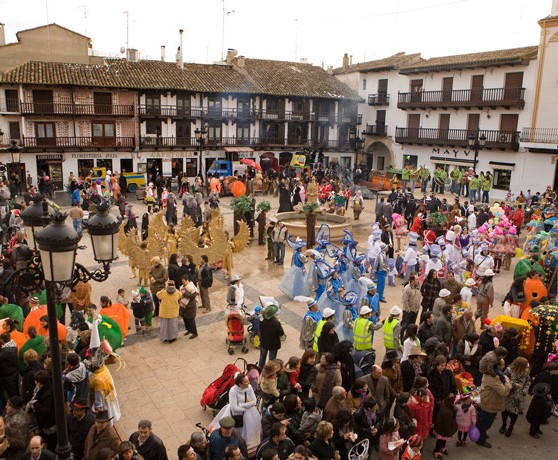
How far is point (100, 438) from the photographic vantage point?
537cm

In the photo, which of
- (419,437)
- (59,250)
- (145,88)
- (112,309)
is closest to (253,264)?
(112,309)

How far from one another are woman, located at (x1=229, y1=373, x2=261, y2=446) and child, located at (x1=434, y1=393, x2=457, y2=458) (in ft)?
8.16

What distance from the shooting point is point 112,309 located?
8.99 m

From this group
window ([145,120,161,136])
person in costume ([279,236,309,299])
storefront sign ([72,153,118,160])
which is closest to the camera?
person in costume ([279,236,309,299])

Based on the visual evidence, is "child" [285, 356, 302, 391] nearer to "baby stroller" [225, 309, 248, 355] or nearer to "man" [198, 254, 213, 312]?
"baby stroller" [225, 309, 248, 355]

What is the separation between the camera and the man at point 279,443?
210 inches

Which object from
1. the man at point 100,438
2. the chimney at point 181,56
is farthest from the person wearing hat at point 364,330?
the chimney at point 181,56

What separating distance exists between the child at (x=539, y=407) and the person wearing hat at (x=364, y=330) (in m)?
2.46

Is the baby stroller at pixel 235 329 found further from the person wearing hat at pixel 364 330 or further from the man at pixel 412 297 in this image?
the man at pixel 412 297

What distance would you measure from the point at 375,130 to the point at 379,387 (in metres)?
36.4

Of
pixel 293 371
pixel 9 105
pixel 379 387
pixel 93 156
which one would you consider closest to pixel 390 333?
pixel 379 387

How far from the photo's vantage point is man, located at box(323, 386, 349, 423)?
606cm

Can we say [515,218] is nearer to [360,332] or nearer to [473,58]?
[360,332]

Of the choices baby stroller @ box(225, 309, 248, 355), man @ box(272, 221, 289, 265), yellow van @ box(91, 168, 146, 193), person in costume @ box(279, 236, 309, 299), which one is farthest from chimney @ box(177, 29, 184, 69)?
baby stroller @ box(225, 309, 248, 355)
